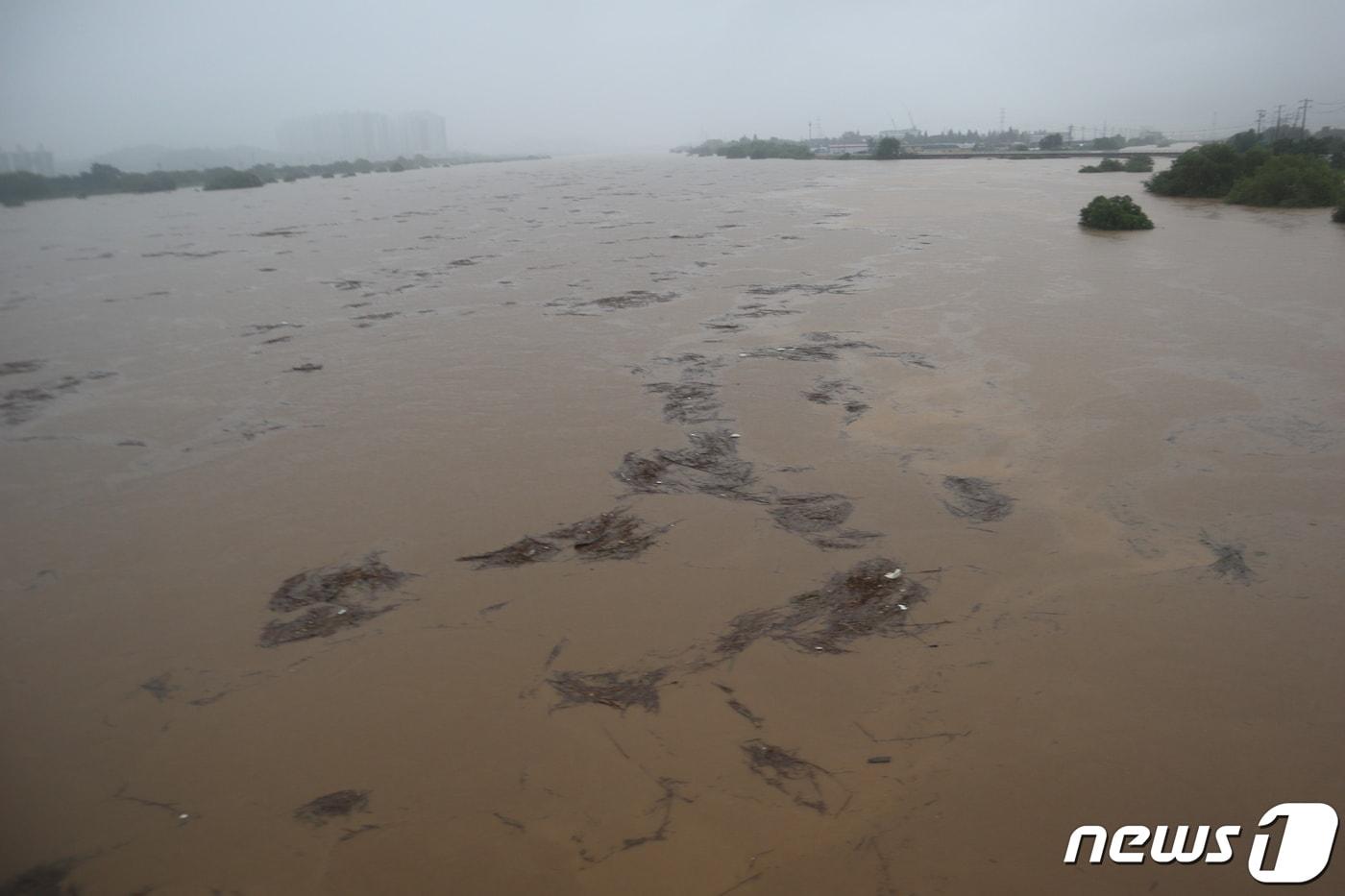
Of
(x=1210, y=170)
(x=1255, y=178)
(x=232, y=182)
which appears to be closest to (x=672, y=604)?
(x=1255, y=178)

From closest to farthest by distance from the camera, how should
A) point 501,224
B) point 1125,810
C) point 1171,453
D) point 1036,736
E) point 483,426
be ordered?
point 1125,810 < point 1036,736 < point 1171,453 < point 483,426 < point 501,224

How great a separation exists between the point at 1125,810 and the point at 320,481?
4.79 metres

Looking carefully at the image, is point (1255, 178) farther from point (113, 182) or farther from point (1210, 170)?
point (113, 182)

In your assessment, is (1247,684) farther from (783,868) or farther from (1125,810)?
(783,868)

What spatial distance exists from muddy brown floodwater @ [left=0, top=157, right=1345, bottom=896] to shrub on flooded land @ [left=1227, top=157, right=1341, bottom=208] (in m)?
14.1

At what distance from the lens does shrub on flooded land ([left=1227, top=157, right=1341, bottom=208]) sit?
60.8ft

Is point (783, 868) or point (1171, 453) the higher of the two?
point (1171, 453)

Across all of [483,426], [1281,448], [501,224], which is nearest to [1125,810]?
[1281,448]

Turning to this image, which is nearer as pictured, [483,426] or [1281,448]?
[1281,448]

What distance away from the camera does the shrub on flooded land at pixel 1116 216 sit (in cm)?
1562

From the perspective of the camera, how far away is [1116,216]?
51.4ft

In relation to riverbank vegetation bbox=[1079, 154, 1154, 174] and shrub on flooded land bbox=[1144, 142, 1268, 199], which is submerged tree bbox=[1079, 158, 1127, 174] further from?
shrub on flooded land bbox=[1144, 142, 1268, 199]

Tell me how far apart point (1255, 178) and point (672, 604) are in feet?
76.5

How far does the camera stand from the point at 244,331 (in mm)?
9492
